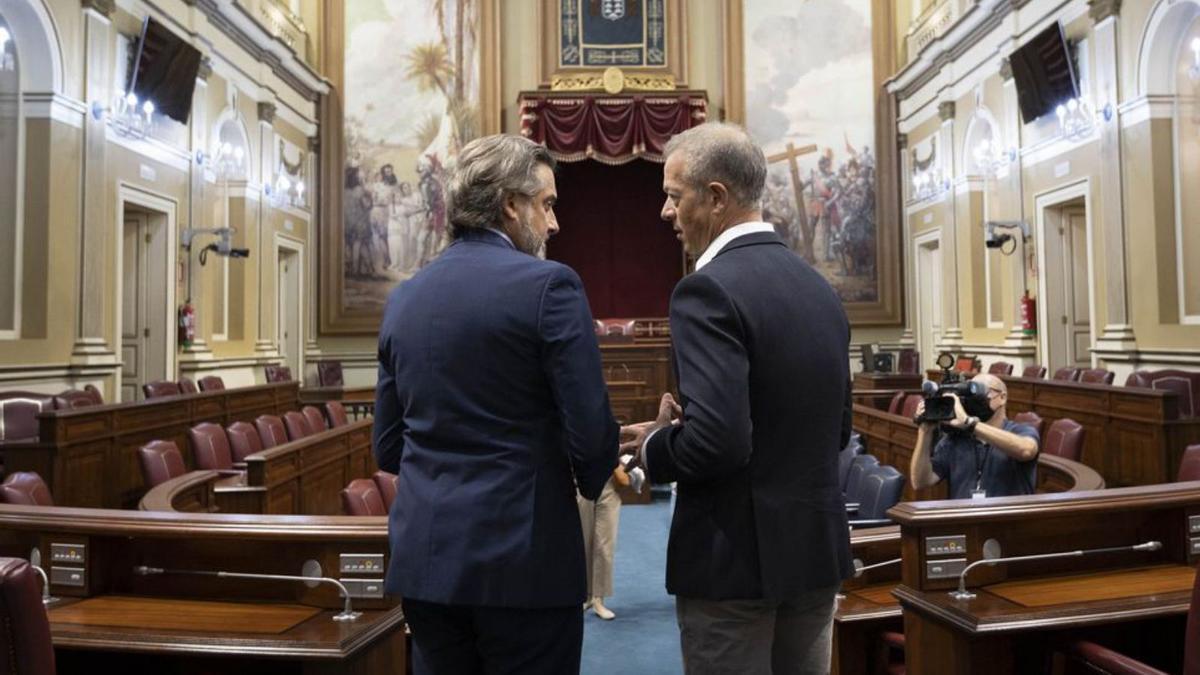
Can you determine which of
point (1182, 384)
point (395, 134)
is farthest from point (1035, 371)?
point (395, 134)

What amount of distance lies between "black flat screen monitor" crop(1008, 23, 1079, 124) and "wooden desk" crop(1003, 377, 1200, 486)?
3944mm

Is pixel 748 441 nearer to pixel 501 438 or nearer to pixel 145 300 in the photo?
pixel 501 438

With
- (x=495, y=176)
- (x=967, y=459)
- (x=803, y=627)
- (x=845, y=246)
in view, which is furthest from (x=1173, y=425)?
(x=845, y=246)

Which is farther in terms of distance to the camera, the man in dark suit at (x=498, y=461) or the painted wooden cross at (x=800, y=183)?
the painted wooden cross at (x=800, y=183)

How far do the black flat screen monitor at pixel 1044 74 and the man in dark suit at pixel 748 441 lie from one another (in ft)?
32.6

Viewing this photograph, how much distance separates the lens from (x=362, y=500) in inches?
151

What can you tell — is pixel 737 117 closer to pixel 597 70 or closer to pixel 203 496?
pixel 597 70

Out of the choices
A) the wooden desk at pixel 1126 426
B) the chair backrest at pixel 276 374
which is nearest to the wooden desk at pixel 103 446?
the chair backrest at pixel 276 374

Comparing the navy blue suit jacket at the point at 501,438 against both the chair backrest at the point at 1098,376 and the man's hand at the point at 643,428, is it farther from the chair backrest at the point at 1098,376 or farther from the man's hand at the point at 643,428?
the chair backrest at the point at 1098,376

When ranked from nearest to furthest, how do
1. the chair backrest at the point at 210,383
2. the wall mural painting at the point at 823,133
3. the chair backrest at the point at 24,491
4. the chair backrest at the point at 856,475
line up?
1. the chair backrest at the point at 24,491
2. the chair backrest at the point at 856,475
3. the chair backrest at the point at 210,383
4. the wall mural painting at the point at 823,133

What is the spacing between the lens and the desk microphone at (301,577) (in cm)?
231

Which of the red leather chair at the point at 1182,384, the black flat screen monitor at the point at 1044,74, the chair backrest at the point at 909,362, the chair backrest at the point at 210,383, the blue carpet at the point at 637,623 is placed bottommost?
the blue carpet at the point at 637,623

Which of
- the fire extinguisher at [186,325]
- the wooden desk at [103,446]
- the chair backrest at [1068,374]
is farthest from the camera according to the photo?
the fire extinguisher at [186,325]

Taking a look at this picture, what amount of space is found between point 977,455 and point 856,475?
119 cm
